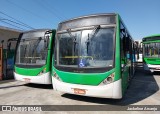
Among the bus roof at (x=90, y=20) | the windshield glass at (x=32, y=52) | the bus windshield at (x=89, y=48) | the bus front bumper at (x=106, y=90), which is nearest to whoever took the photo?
the bus front bumper at (x=106, y=90)

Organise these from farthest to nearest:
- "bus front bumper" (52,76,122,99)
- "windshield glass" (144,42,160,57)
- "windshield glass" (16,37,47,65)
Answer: "windshield glass" (144,42,160,57) < "windshield glass" (16,37,47,65) < "bus front bumper" (52,76,122,99)

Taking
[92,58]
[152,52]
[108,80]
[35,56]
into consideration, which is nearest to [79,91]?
[108,80]

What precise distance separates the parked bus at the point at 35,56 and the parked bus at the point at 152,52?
8101mm

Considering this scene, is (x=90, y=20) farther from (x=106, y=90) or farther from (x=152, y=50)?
(x=152, y=50)

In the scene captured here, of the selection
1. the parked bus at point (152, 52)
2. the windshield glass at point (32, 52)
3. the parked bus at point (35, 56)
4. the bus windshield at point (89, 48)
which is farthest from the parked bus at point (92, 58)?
the parked bus at point (152, 52)

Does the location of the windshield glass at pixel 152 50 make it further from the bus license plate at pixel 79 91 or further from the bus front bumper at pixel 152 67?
the bus license plate at pixel 79 91

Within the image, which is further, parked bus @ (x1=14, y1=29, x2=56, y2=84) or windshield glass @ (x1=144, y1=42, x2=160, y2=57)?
windshield glass @ (x1=144, y1=42, x2=160, y2=57)

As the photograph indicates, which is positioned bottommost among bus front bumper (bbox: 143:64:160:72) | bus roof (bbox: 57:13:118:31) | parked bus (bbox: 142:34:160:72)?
bus front bumper (bbox: 143:64:160:72)

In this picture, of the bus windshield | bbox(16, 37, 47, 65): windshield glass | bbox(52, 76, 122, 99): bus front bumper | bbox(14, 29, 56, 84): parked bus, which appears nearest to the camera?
bbox(52, 76, 122, 99): bus front bumper

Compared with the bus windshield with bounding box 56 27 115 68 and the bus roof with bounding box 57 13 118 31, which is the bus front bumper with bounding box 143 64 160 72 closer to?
the bus roof with bounding box 57 13 118 31

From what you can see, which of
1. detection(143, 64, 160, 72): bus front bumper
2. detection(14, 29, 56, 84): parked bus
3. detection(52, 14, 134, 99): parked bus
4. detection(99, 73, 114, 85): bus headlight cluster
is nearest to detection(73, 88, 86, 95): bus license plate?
detection(52, 14, 134, 99): parked bus

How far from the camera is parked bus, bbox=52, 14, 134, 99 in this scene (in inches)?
223

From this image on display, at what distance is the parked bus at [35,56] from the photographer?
836 centimetres

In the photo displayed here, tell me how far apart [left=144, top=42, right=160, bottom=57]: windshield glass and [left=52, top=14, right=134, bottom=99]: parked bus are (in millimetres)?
8216
